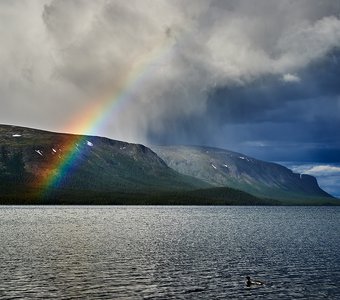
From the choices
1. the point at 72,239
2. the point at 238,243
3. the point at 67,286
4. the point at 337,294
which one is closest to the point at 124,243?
the point at 72,239

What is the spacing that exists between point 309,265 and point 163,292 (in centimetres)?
3100

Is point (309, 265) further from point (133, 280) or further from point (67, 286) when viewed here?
point (67, 286)

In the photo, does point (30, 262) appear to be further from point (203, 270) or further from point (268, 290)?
point (268, 290)

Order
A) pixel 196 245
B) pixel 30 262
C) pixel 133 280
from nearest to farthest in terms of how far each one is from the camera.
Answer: pixel 133 280, pixel 30 262, pixel 196 245

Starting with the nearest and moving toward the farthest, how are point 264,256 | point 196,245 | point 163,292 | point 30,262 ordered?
1. point 163,292
2. point 30,262
3. point 264,256
4. point 196,245

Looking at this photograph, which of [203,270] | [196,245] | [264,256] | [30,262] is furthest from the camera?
[196,245]

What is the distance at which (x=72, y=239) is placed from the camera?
11350 cm

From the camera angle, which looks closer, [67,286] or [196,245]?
[67,286]

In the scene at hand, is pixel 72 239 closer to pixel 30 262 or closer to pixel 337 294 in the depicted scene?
pixel 30 262

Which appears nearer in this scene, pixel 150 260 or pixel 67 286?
pixel 67 286

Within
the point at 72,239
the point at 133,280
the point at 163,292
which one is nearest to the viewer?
the point at 163,292

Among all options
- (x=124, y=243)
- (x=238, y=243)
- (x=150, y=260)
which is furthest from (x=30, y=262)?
(x=238, y=243)

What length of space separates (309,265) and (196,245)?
32.8 meters

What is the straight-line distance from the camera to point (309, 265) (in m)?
76.1
